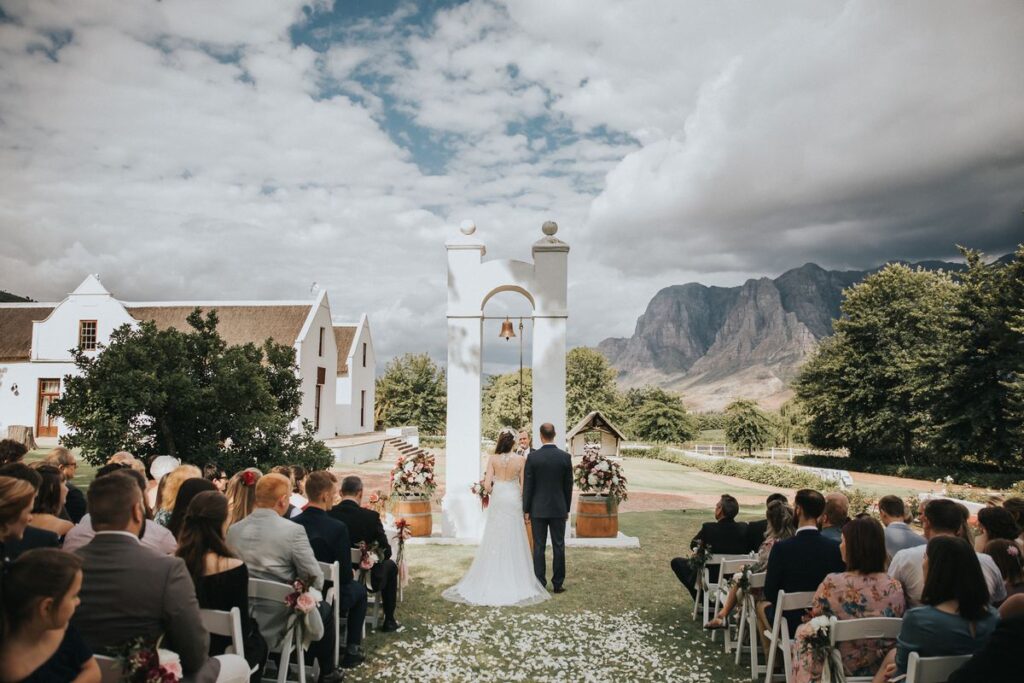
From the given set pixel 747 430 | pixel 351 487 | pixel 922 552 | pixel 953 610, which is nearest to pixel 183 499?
pixel 351 487

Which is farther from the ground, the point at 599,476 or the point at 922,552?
the point at 922,552

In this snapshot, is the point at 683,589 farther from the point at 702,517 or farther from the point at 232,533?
the point at 702,517

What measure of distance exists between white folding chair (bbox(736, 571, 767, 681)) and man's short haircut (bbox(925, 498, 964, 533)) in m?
1.39

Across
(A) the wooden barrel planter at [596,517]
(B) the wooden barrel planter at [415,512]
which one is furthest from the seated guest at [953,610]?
(B) the wooden barrel planter at [415,512]

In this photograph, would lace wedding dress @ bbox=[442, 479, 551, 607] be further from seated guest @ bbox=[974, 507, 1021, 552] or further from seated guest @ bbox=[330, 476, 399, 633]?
seated guest @ bbox=[974, 507, 1021, 552]

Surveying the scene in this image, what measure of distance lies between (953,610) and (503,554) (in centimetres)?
554

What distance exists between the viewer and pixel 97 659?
2.93m

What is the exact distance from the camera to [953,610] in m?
3.46

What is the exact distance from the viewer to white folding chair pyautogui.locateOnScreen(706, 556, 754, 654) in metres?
6.18

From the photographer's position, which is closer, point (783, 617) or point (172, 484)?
point (783, 617)

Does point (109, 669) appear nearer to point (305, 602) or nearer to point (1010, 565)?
point (305, 602)

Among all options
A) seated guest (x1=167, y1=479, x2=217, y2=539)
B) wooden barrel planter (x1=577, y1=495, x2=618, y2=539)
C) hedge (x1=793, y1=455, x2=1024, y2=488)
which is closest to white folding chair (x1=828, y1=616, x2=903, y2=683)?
seated guest (x1=167, y1=479, x2=217, y2=539)

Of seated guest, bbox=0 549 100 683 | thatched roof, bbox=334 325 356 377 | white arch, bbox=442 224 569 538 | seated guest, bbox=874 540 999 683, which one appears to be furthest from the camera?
thatched roof, bbox=334 325 356 377

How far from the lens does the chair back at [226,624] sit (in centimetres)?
379
